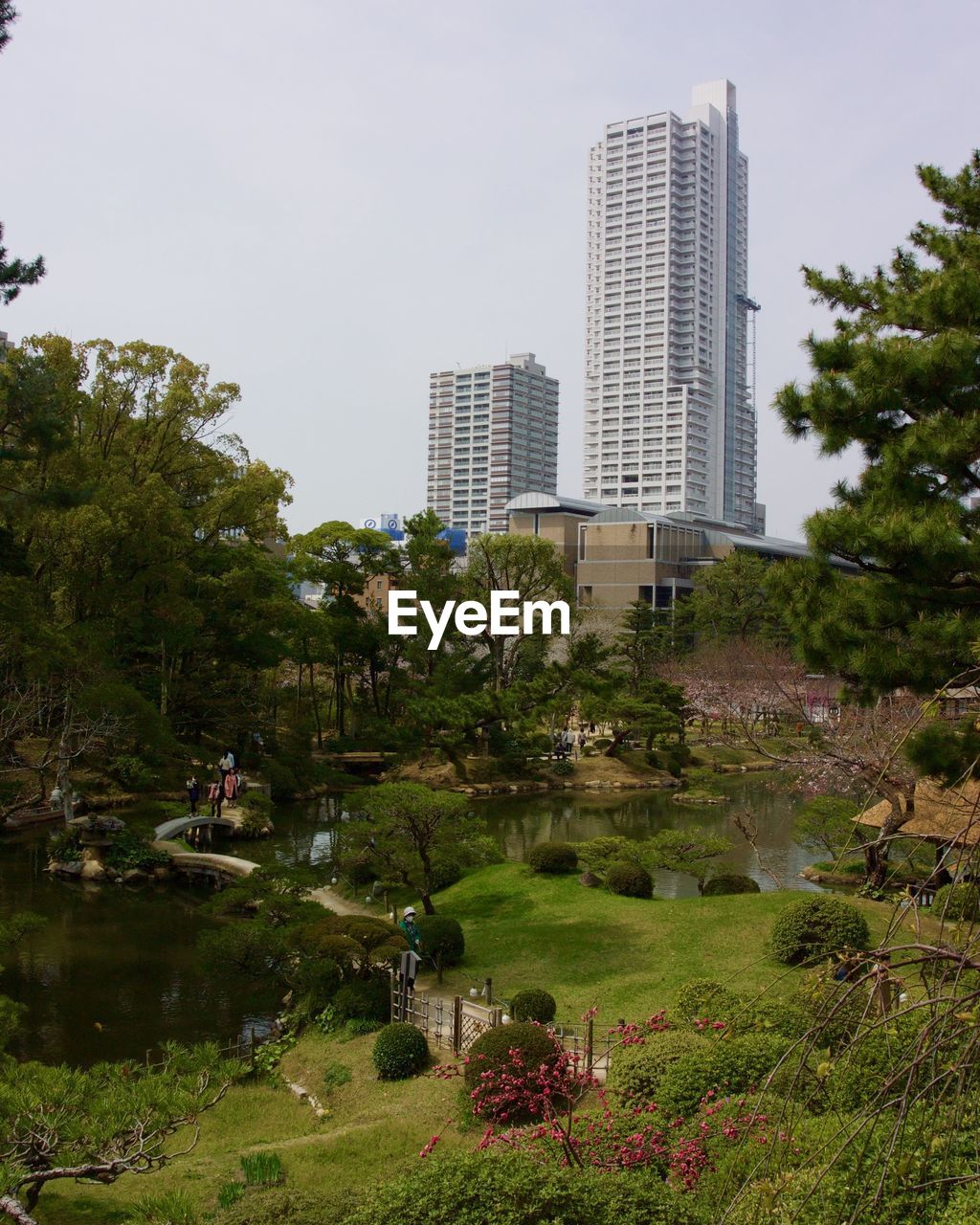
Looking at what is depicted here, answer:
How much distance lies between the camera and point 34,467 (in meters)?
21.7

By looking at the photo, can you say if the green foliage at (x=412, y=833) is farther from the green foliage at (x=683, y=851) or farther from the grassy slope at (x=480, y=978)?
the green foliage at (x=683, y=851)

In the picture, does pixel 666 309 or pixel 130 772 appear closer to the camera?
pixel 130 772

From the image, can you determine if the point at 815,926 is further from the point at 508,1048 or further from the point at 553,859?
the point at 553,859

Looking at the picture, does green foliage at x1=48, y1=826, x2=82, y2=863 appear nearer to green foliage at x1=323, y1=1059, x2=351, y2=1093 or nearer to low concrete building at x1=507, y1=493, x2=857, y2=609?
green foliage at x1=323, y1=1059, x2=351, y2=1093

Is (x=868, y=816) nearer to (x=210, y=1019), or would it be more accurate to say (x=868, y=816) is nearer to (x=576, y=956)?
(x=576, y=956)

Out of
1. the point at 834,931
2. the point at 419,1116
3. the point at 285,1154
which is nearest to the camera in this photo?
the point at 285,1154

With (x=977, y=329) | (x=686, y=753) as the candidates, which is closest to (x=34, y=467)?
(x=977, y=329)

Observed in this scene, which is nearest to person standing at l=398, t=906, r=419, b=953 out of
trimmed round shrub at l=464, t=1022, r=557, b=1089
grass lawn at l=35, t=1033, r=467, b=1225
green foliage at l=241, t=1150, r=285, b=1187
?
grass lawn at l=35, t=1033, r=467, b=1225

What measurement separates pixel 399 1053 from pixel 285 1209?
488 centimetres

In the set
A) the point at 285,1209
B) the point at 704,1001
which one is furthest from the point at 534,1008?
the point at 285,1209

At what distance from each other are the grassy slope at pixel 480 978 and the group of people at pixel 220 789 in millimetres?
7895

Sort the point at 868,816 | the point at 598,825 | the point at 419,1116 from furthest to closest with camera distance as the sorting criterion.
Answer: the point at 598,825 → the point at 868,816 → the point at 419,1116

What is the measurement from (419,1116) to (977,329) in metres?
8.28

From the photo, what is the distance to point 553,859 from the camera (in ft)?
53.5
